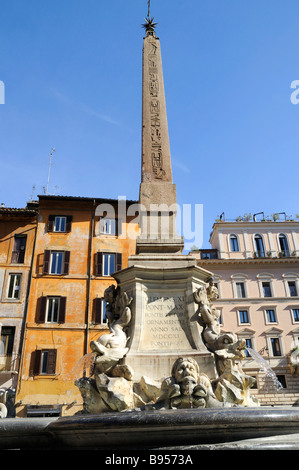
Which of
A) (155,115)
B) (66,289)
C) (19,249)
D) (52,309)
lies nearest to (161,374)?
Answer: (155,115)

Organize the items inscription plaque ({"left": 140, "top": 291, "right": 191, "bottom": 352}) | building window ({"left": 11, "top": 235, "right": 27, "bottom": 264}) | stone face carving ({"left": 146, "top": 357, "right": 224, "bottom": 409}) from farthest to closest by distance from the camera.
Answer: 1. building window ({"left": 11, "top": 235, "right": 27, "bottom": 264})
2. inscription plaque ({"left": 140, "top": 291, "right": 191, "bottom": 352})
3. stone face carving ({"left": 146, "top": 357, "right": 224, "bottom": 409})

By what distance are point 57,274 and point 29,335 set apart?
3475mm

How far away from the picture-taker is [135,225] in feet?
77.0

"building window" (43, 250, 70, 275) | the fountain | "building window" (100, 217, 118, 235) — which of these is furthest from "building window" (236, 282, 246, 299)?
the fountain

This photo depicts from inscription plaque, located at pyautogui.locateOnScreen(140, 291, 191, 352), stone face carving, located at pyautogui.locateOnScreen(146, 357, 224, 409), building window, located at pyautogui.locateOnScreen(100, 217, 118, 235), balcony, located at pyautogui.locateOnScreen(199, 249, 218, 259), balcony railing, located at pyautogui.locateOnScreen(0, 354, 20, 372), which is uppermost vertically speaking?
balcony, located at pyautogui.locateOnScreen(199, 249, 218, 259)

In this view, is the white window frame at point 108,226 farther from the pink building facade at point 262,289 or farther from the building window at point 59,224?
the pink building facade at point 262,289

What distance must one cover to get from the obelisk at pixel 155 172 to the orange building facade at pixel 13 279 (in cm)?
1407

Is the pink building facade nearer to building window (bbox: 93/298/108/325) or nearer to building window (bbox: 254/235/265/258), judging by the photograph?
building window (bbox: 254/235/265/258)

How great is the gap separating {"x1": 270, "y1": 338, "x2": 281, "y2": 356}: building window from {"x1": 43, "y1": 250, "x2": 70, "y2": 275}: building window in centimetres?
1451

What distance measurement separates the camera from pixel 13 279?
20.9 m

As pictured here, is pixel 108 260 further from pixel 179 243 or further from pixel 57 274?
pixel 179 243

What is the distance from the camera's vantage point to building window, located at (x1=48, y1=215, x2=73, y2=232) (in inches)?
891

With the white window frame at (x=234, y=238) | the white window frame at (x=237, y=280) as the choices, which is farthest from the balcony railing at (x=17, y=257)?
the white window frame at (x=234, y=238)
